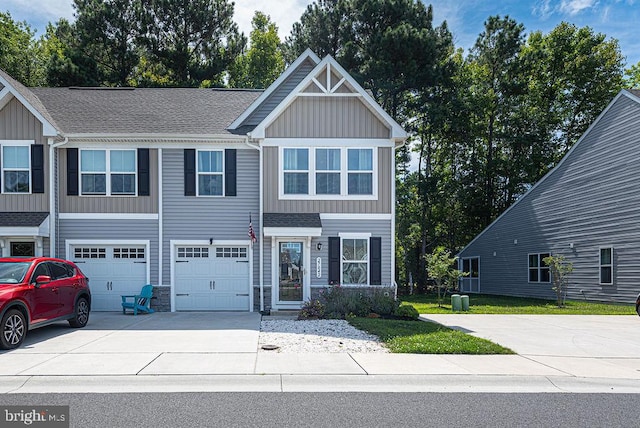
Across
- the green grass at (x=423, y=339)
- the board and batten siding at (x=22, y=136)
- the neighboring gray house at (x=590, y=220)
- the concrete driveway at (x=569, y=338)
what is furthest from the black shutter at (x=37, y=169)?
the neighboring gray house at (x=590, y=220)

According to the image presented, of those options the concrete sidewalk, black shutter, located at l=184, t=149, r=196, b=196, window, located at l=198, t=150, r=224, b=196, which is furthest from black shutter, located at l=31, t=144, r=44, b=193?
the concrete sidewalk

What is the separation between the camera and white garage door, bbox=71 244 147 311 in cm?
1630

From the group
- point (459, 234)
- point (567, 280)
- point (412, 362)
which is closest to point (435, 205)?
point (459, 234)

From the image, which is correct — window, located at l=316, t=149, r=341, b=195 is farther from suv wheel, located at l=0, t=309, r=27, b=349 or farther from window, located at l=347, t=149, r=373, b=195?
suv wheel, located at l=0, t=309, r=27, b=349

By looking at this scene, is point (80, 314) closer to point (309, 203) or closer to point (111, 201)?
point (111, 201)


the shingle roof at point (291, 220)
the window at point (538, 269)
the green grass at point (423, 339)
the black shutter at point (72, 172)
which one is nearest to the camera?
the green grass at point (423, 339)

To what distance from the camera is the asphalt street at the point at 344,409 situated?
5.77 m

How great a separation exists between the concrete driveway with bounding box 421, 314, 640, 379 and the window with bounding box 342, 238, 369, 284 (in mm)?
2320

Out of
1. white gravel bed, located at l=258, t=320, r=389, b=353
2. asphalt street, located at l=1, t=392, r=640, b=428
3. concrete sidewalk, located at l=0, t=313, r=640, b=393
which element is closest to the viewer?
asphalt street, located at l=1, t=392, r=640, b=428

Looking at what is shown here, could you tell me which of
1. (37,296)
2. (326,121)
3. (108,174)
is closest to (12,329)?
(37,296)

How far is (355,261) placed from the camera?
16.3m

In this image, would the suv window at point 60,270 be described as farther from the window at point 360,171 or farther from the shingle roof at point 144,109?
the window at point 360,171

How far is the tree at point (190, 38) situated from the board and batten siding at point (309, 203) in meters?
18.4

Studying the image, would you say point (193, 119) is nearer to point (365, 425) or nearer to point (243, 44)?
point (365, 425)
